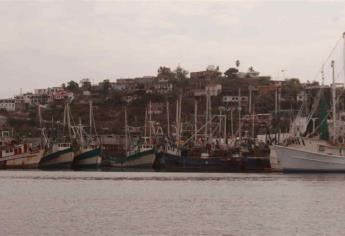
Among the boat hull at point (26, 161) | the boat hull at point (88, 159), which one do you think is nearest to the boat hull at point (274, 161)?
the boat hull at point (88, 159)

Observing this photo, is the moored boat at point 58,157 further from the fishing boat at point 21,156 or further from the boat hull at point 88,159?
the boat hull at point 88,159

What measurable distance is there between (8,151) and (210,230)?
4131 inches

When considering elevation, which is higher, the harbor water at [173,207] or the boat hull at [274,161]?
the boat hull at [274,161]

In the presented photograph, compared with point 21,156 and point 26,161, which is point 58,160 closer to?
point 26,161

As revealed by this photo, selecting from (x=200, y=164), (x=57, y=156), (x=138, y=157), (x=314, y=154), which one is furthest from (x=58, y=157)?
(x=314, y=154)

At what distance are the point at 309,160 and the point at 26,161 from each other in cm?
5549

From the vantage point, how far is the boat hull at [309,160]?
122938 millimetres

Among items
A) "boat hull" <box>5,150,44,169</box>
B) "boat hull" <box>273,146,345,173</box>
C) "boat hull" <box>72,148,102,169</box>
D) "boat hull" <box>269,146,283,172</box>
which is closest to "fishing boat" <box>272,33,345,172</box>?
"boat hull" <box>273,146,345,173</box>

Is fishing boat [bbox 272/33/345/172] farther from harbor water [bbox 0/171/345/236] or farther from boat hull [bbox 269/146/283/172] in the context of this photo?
harbor water [bbox 0/171/345/236]

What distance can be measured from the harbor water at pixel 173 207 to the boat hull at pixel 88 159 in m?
45.8

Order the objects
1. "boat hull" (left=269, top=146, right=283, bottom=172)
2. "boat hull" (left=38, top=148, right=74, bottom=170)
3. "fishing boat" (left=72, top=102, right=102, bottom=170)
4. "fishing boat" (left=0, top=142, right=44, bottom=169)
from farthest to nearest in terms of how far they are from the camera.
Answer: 1. "fishing boat" (left=72, top=102, right=102, bottom=170)
2. "fishing boat" (left=0, top=142, right=44, bottom=169)
3. "boat hull" (left=38, top=148, right=74, bottom=170)
4. "boat hull" (left=269, top=146, right=283, bottom=172)

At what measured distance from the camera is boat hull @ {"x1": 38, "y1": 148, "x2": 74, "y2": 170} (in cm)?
15125

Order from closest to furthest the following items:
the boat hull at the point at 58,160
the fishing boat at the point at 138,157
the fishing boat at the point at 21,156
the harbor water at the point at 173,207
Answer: the harbor water at the point at 173,207, the fishing boat at the point at 138,157, the boat hull at the point at 58,160, the fishing boat at the point at 21,156

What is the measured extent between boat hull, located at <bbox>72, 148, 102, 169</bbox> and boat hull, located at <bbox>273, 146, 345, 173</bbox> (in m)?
40.5
